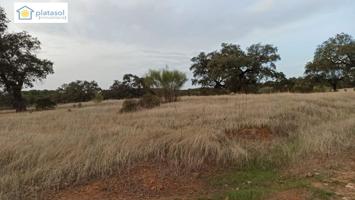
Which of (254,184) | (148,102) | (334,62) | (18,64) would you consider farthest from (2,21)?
(334,62)

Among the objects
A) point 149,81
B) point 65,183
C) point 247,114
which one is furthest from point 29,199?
point 149,81

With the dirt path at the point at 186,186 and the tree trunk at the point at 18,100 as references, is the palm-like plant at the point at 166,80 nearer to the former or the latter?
the tree trunk at the point at 18,100

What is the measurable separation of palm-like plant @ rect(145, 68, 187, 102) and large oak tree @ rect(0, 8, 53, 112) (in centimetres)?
807

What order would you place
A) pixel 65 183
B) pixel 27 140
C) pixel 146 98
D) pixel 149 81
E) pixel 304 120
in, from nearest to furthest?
pixel 65 183, pixel 27 140, pixel 304 120, pixel 146 98, pixel 149 81

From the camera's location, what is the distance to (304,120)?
38.8 feet

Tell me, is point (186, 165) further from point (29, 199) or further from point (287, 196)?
point (29, 199)

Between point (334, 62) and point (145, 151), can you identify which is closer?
point (145, 151)

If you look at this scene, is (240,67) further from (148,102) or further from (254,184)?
(254,184)

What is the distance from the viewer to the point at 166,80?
26.9m

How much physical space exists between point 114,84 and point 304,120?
39964mm

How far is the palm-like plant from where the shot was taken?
87.6 ft

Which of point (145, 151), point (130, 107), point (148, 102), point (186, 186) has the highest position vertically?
point (148, 102)

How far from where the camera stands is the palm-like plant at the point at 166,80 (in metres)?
26.7

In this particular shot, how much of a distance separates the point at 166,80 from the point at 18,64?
1066 centimetres
